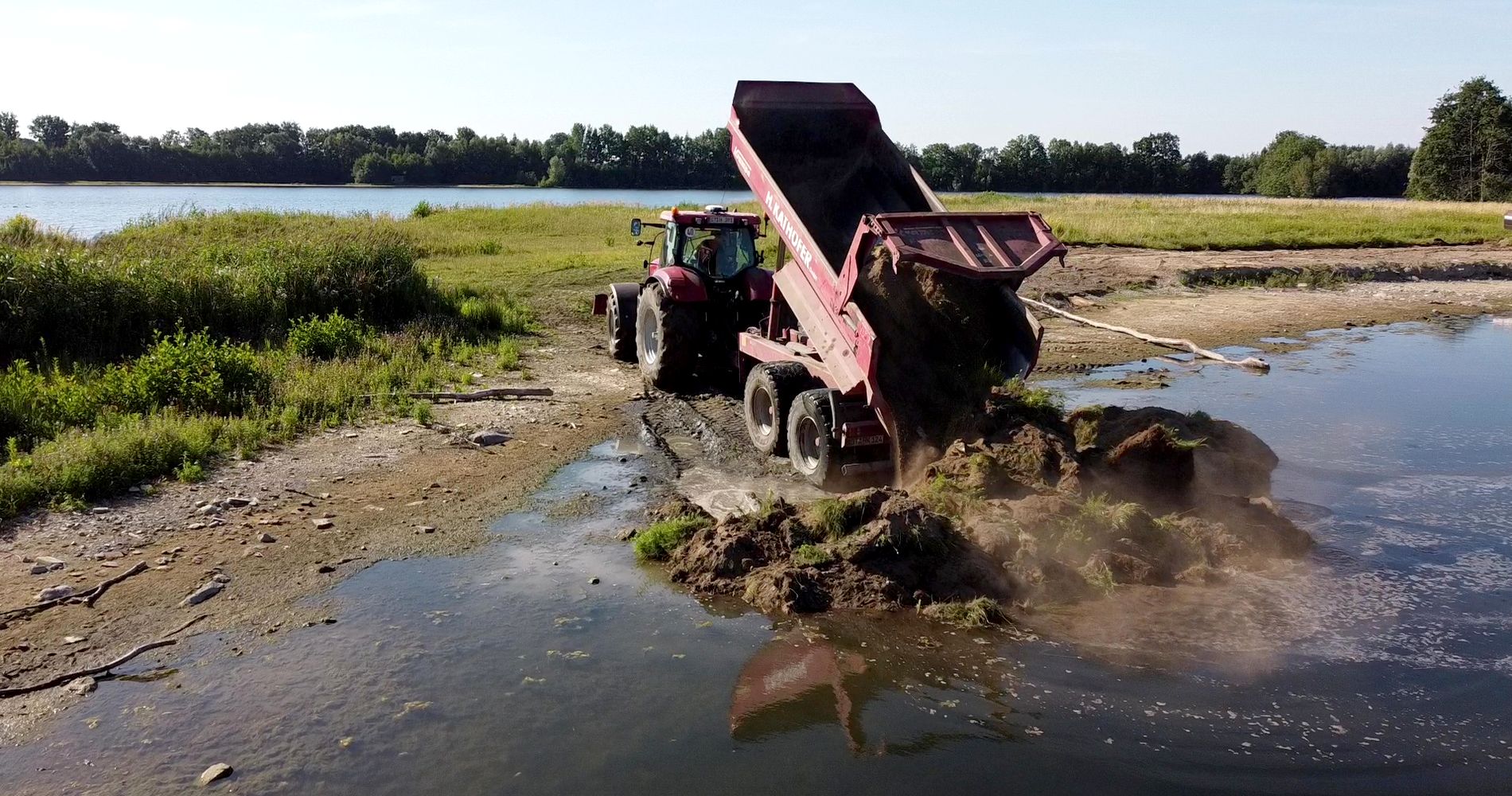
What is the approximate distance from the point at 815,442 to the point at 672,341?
11.6ft

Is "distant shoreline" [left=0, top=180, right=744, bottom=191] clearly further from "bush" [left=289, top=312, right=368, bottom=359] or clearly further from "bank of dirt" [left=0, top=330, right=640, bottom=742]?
"bank of dirt" [left=0, top=330, right=640, bottom=742]

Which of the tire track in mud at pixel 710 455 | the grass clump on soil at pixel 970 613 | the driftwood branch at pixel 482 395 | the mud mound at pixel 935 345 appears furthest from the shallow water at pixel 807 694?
the driftwood branch at pixel 482 395

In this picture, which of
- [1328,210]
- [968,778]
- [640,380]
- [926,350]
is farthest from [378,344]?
[1328,210]

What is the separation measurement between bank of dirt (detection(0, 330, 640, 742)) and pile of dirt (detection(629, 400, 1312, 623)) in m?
2.06

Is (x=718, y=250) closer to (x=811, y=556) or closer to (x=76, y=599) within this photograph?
(x=811, y=556)

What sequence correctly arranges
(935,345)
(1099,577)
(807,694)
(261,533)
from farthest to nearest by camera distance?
(935,345) → (261,533) → (1099,577) → (807,694)

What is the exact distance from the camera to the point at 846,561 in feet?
22.2

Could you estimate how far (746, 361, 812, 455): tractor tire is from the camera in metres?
9.59

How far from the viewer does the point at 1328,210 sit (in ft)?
128

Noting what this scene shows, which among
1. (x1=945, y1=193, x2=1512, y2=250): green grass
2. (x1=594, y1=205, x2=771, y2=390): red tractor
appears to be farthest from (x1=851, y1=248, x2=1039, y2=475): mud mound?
(x1=945, y1=193, x2=1512, y2=250): green grass

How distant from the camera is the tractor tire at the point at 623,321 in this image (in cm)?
1426

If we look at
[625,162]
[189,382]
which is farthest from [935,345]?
[625,162]

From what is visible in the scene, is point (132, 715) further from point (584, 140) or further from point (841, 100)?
point (584, 140)

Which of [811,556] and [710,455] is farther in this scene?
[710,455]
